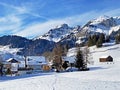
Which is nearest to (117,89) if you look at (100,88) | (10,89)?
(100,88)

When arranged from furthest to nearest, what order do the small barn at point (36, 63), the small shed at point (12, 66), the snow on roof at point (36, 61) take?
the snow on roof at point (36, 61) < the small barn at point (36, 63) < the small shed at point (12, 66)

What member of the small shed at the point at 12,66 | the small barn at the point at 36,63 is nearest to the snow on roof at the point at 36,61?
the small barn at the point at 36,63

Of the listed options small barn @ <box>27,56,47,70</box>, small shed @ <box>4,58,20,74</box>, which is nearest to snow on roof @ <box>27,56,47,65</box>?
small barn @ <box>27,56,47,70</box>

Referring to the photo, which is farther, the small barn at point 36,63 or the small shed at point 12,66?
the small barn at point 36,63

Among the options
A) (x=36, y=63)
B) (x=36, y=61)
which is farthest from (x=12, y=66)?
(x=36, y=61)

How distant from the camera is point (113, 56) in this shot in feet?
561

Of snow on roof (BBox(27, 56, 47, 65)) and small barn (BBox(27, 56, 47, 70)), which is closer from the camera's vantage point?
small barn (BBox(27, 56, 47, 70))

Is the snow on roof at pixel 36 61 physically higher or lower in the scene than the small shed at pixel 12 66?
higher

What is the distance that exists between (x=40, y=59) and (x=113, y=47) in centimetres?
5919

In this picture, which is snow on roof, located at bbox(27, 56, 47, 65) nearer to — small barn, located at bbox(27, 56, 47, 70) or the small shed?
small barn, located at bbox(27, 56, 47, 70)

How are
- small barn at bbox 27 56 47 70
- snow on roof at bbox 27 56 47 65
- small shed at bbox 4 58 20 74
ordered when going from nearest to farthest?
small shed at bbox 4 58 20 74 < small barn at bbox 27 56 47 70 < snow on roof at bbox 27 56 47 65

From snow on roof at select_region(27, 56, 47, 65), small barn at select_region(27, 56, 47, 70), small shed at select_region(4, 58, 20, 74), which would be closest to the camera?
small shed at select_region(4, 58, 20, 74)

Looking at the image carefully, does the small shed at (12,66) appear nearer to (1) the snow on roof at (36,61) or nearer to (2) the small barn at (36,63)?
(2) the small barn at (36,63)

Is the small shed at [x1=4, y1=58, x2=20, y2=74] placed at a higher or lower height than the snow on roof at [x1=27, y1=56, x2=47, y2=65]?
lower
